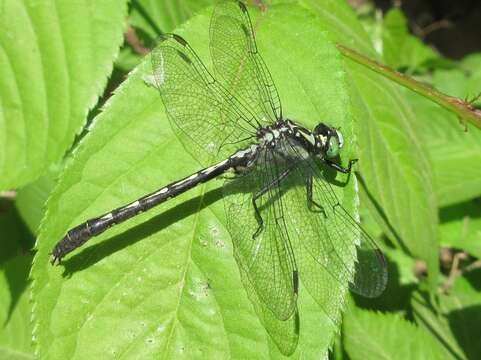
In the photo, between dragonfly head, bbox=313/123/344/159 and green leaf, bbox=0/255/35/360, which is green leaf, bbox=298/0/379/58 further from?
green leaf, bbox=0/255/35/360

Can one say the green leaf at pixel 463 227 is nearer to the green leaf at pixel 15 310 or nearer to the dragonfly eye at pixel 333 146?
the dragonfly eye at pixel 333 146

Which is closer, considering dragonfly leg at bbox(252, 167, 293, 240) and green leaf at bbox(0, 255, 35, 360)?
dragonfly leg at bbox(252, 167, 293, 240)

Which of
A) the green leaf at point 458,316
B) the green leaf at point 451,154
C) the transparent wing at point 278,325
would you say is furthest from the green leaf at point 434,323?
the transparent wing at point 278,325

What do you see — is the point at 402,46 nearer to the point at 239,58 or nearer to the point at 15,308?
the point at 239,58

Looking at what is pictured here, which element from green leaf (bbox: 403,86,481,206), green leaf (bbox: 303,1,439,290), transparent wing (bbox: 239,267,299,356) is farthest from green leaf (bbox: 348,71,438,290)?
green leaf (bbox: 403,86,481,206)

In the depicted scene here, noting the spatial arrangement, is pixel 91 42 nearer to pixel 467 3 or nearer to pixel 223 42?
pixel 223 42

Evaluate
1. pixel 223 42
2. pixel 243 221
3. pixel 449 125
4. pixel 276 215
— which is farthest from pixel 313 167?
pixel 449 125

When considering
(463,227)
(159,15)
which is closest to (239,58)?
(159,15)
